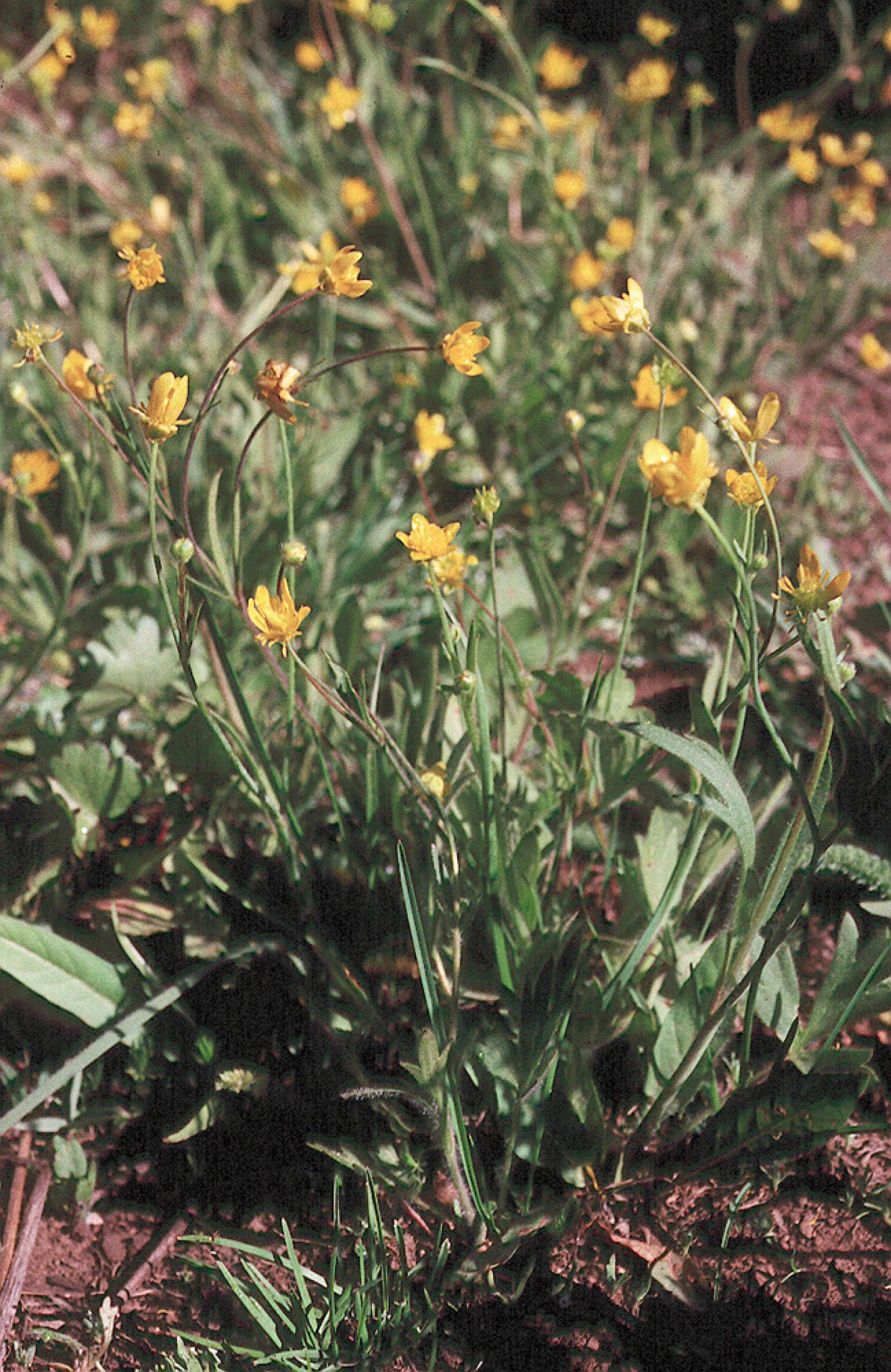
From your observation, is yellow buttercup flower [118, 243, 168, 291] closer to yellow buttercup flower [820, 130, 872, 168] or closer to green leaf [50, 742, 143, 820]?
green leaf [50, 742, 143, 820]

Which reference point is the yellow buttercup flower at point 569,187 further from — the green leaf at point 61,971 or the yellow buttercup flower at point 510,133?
the green leaf at point 61,971

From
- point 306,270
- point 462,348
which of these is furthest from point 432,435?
point 462,348

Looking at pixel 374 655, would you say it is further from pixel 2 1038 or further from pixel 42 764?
pixel 2 1038

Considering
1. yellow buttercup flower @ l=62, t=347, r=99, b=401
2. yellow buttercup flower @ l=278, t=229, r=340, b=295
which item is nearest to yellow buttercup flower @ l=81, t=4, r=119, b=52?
yellow buttercup flower @ l=278, t=229, r=340, b=295

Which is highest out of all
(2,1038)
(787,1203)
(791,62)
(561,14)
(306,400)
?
(561,14)

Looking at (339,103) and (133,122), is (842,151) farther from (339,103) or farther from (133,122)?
(133,122)

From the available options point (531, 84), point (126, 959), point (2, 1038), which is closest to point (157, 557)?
point (126, 959)

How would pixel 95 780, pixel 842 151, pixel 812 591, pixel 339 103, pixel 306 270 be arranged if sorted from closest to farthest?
pixel 812 591 → pixel 95 780 → pixel 306 270 → pixel 339 103 → pixel 842 151
